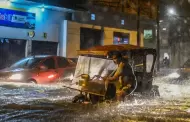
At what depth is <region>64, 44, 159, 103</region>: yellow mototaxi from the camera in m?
9.41

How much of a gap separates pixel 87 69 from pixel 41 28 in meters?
12.9

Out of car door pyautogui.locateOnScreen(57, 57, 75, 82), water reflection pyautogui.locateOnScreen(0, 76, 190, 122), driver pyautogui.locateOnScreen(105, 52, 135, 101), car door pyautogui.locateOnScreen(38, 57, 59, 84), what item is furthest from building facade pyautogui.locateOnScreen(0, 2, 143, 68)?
driver pyautogui.locateOnScreen(105, 52, 135, 101)

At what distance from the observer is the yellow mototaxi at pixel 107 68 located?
9414 millimetres

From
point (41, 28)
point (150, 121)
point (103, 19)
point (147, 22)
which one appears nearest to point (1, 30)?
point (41, 28)

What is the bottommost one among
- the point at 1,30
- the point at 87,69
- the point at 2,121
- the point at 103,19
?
the point at 2,121

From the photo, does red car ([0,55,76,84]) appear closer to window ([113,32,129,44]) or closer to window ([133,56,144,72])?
window ([133,56,144,72])

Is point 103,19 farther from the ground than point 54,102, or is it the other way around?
point 103,19

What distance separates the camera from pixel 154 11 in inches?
1421

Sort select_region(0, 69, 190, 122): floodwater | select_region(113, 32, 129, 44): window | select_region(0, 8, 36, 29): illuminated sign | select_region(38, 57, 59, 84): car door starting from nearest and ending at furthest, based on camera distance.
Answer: select_region(0, 69, 190, 122): floodwater < select_region(38, 57, 59, 84): car door < select_region(0, 8, 36, 29): illuminated sign < select_region(113, 32, 129, 44): window

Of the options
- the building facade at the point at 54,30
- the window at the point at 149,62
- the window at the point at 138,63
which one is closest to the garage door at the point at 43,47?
the building facade at the point at 54,30

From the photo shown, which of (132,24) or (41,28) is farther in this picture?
(132,24)

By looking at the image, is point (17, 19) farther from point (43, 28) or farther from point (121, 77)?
point (121, 77)

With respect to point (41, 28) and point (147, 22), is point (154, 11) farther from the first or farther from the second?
point (41, 28)

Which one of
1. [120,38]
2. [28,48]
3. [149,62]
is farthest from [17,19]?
[149,62]
